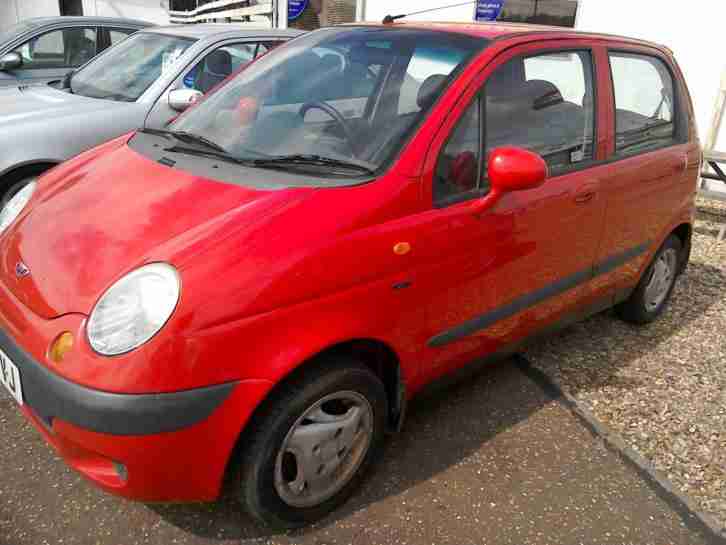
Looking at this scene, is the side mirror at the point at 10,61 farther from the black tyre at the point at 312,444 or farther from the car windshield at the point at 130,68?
the black tyre at the point at 312,444

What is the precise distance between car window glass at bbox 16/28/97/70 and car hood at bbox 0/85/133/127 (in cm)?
201

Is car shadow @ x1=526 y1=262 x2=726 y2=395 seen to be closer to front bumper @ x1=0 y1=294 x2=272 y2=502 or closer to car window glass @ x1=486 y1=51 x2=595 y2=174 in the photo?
car window glass @ x1=486 y1=51 x2=595 y2=174

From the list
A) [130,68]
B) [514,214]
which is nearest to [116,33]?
[130,68]

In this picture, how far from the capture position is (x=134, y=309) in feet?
5.82

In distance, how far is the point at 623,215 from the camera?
10.5 feet

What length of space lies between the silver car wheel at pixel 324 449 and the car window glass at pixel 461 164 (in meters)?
0.82

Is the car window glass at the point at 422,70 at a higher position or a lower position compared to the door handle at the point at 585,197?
higher

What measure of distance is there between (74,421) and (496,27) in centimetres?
236

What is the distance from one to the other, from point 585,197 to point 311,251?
154 centimetres

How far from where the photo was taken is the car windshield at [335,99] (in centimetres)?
232

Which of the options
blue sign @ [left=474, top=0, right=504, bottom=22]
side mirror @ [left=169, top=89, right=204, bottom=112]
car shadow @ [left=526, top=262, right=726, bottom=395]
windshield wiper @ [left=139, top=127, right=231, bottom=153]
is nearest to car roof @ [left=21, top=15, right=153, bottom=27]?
side mirror @ [left=169, top=89, right=204, bottom=112]

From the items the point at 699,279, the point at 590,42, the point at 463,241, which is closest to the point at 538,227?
the point at 463,241

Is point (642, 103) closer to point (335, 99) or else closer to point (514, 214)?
point (514, 214)

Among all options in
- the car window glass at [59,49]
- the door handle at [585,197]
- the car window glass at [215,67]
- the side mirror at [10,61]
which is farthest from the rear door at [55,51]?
the door handle at [585,197]
